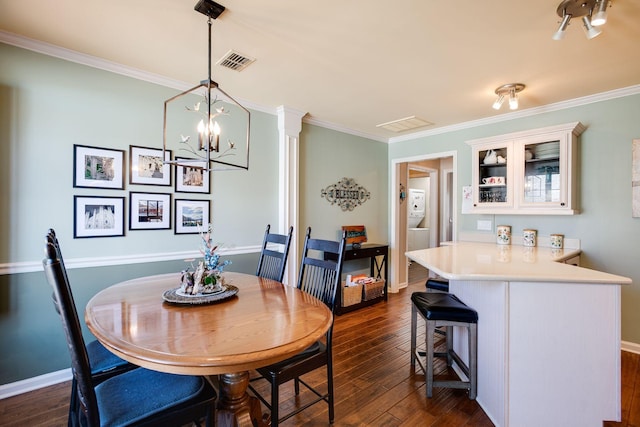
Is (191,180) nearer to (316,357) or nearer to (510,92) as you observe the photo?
(316,357)

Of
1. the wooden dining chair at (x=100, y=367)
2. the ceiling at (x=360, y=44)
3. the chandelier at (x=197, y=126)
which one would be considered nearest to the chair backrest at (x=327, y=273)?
the chandelier at (x=197, y=126)

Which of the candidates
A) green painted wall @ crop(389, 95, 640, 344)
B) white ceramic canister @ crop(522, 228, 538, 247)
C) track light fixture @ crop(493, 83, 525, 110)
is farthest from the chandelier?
green painted wall @ crop(389, 95, 640, 344)

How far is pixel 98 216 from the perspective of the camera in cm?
240

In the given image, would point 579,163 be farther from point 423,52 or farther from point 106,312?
point 106,312

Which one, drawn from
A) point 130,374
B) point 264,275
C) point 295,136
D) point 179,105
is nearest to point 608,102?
point 295,136

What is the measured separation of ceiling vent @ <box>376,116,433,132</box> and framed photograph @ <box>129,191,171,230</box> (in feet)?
9.29

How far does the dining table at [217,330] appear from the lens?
1049 millimetres

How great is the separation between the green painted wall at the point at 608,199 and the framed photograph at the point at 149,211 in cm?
389

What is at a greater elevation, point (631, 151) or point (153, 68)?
point (153, 68)

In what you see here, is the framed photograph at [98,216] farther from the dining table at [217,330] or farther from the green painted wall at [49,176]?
the dining table at [217,330]

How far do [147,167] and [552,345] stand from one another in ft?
10.4

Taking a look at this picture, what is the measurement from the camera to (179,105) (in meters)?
2.80

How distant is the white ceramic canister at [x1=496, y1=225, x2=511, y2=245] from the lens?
137 inches

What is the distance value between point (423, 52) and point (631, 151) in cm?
229
